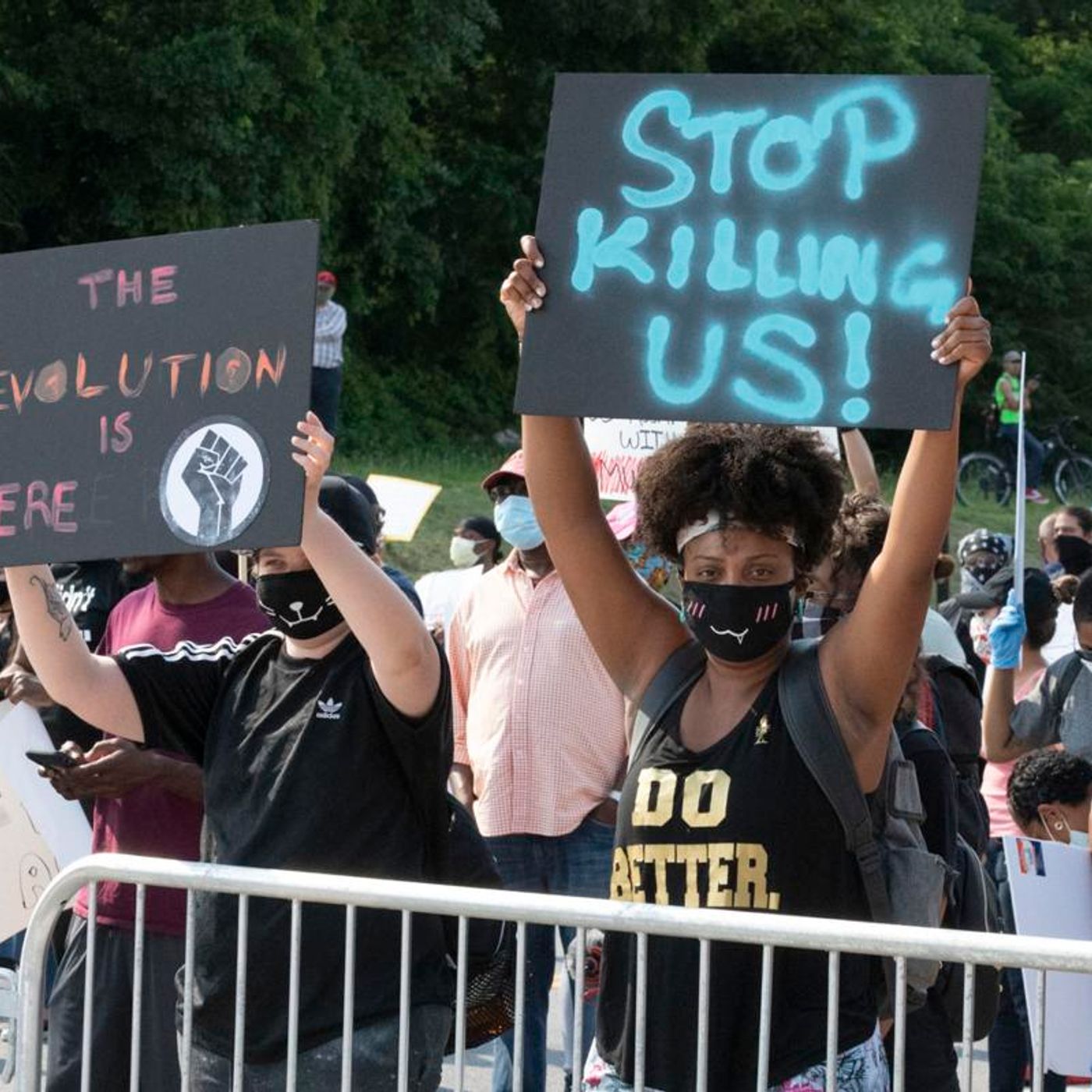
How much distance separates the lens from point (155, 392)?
398 cm

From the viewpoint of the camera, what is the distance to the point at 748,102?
12.2 feet

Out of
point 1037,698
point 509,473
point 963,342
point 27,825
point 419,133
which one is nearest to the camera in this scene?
point 963,342

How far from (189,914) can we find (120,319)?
109 centimetres

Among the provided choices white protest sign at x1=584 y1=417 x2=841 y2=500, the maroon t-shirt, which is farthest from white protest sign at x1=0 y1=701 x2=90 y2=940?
white protest sign at x1=584 y1=417 x2=841 y2=500

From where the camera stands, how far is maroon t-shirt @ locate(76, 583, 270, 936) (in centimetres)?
459

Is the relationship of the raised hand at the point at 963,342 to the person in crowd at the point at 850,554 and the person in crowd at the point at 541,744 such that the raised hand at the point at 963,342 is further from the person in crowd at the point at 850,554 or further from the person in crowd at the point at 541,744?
the person in crowd at the point at 541,744

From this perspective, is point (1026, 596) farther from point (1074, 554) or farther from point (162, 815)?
point (162, 815)

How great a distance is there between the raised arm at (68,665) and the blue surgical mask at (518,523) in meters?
2.59

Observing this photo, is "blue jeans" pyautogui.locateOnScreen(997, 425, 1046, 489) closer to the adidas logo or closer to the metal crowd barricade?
the adidas logo

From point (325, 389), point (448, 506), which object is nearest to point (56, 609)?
point (448, 506)

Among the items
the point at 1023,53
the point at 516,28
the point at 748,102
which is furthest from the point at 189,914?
the point at 1023,53

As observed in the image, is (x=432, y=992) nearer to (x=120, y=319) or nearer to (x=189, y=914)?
(x=189, y=914)

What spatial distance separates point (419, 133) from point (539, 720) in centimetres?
2325

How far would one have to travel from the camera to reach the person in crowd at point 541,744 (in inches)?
256
